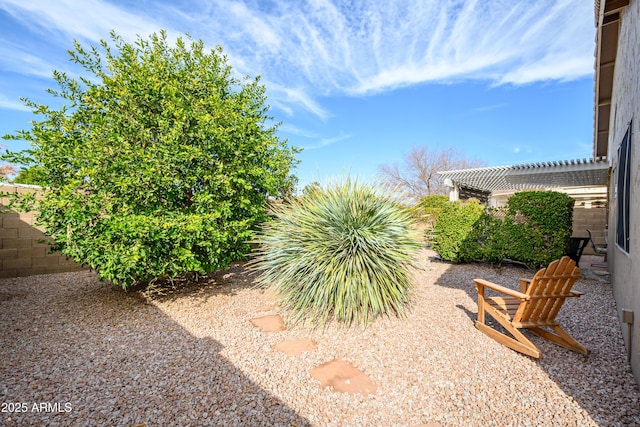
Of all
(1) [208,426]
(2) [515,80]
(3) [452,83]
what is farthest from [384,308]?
(2) [515,80]

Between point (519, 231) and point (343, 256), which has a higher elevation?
point (519, 231)

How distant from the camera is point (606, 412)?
1.88 meters

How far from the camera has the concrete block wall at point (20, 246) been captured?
5559 mm

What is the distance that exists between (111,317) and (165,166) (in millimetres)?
1963

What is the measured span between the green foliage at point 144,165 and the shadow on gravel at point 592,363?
3.32 m

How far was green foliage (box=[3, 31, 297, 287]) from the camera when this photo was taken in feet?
11.0

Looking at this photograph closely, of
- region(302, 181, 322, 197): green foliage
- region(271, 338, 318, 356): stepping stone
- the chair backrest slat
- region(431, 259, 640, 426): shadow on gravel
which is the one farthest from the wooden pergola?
region(271, 338, 318, 356): stepping stone

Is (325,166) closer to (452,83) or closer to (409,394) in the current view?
(409,394)

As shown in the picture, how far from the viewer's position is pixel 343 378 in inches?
91.0

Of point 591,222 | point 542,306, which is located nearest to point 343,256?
point 542,306

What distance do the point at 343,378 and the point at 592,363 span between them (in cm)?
216

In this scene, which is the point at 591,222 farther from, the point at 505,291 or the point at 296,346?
the point at 296,346

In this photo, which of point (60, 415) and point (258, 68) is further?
point (258, 68)

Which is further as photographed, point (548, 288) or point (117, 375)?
point (548, 288)
